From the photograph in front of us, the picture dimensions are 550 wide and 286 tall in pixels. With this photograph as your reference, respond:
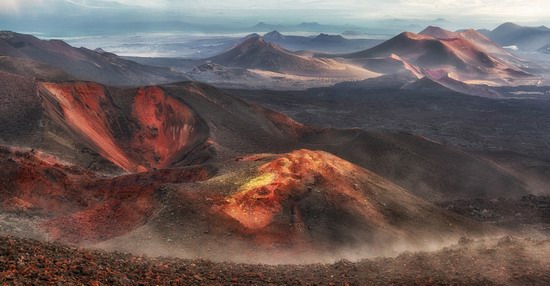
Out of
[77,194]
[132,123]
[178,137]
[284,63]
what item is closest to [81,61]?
[284,63]

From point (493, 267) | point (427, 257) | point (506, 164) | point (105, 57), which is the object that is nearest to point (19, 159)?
point (427, 257)

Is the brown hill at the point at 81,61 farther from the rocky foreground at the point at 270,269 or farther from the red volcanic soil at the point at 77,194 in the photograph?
the rocky foreground at the point at 270,269

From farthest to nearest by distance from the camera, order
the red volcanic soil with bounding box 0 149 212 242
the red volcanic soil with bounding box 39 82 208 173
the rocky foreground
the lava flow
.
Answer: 1. the red volcanic soil with bounding box 39 82 208 173
2. the lava flow
3. the red volcanic soil with bounding box 0 149 212 242
4. the rocky foreground

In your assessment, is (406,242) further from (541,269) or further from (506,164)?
(506,164)

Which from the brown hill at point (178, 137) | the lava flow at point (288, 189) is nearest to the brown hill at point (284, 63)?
the brown hill at point (178, 137)

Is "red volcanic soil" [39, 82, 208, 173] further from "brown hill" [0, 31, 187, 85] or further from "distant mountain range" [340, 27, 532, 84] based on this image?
"distant mountain range" [340, 27, 532, 84]

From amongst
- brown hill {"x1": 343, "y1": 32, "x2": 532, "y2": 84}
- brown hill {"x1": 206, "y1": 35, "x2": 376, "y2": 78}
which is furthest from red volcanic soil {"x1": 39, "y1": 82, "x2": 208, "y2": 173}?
brown hill {"x1": 343, "y1": 32, "x2": 532, "y2": 84}
